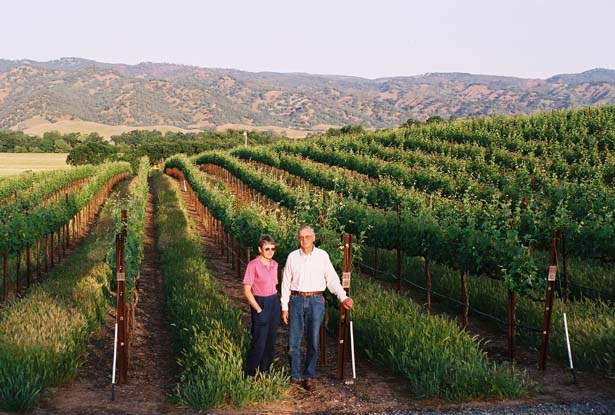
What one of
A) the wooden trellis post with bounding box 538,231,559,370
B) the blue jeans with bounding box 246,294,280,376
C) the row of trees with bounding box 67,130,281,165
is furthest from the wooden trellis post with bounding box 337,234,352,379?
the row of trees with bounding box 67,130,281,165

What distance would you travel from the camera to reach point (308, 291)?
25.9ft

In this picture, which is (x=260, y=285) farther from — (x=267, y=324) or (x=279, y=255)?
(x=279, y=255)

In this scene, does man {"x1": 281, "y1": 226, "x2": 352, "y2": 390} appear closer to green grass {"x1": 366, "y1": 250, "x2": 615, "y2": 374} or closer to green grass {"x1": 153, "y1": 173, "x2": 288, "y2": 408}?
green grass {"x1": 153, "y1": 173, "x2": 288, "y2": 408}

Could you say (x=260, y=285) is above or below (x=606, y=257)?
above

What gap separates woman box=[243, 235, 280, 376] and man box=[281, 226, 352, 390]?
142mm

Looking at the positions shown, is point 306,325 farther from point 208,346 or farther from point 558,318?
point 558,318

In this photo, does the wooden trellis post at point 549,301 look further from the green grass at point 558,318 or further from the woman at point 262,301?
the woman at point 262,301

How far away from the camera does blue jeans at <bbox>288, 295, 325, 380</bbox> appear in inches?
312

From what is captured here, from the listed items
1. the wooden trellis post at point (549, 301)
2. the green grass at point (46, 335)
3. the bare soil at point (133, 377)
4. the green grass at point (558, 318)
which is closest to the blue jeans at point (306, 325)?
the bare soil at point (133, 377)

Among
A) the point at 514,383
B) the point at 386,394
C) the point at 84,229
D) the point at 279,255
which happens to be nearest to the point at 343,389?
the point at 386,394

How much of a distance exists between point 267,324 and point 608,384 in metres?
3.93

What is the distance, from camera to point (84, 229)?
28.0 meters

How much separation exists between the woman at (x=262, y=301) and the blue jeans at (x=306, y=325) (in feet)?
0.73

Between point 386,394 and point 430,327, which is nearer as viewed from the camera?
point 386,394
